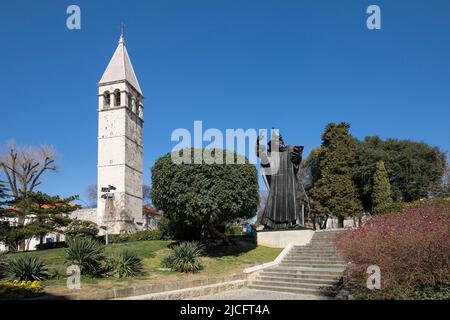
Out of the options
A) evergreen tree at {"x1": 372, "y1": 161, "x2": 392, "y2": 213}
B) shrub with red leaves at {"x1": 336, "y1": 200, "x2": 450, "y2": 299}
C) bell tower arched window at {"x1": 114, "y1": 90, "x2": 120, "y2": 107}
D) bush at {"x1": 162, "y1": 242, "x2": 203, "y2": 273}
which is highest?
bell tower arched window at {"x1": 114, "y1": 90, "x2": 120, "y2": 107}

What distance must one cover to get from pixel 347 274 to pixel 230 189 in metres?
7.27

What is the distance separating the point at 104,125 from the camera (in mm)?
47344

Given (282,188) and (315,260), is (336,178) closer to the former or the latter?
(282,188)

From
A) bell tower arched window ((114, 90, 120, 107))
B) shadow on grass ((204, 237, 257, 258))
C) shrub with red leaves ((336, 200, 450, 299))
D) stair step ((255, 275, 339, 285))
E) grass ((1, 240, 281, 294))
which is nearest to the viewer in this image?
shrub with red leaves ((336, 200, 450, 299))

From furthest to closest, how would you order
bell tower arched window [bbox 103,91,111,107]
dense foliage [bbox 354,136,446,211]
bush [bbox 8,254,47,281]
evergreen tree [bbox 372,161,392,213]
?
bell tower arched window [bbox 103,91,111,107], dense foliage [bbox 354,136,446,211], evergreen tree [bbox 372,161,392,213], bush [bbox 8,254,47,281]

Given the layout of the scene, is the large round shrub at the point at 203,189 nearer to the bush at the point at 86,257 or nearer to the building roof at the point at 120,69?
the bush at the point at 86,257

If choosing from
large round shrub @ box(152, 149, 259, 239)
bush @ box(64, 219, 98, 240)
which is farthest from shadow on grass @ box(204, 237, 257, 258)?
bush @ box(64, 219, 98, 240)

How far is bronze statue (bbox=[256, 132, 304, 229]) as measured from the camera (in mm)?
17516

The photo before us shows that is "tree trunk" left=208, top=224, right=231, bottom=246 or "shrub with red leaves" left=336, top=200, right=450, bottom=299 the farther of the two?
"tree trunk" left=208, top=224, right=231, bottom=246

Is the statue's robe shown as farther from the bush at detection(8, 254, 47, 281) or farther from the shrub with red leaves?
the bush at detection(8, 254, 47, 281)

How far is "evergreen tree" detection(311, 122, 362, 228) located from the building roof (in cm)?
2808
